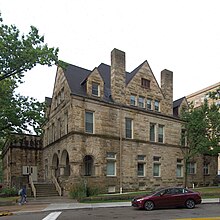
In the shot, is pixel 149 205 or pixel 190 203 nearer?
pixel 149 205

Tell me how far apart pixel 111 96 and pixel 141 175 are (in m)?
9.89

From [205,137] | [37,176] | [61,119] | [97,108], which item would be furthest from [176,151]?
[37,176]

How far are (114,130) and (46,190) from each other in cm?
952

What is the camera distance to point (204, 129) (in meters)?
31.6

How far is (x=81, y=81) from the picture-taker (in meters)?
31.6

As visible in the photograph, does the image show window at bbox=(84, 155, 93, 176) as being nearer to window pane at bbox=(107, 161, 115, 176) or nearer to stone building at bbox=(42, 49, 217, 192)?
stone building at bbox=(42, 49, 217, 192)

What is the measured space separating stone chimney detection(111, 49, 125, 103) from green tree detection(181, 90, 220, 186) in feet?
27.7

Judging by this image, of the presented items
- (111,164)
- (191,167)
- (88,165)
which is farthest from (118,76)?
(191,167)

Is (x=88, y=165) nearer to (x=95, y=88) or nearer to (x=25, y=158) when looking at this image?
(x=95, y=88)

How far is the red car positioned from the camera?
58.5ft

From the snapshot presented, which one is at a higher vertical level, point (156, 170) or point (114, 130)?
point (114, 130)

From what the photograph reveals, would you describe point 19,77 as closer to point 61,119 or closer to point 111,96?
point 61,119

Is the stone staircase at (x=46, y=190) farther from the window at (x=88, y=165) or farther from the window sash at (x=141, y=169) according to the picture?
the window sash at (x=141, y=169)

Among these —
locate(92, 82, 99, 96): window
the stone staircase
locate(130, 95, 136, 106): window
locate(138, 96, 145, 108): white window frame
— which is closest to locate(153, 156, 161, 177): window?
locate(138, 96, 145, 108): white window frame
